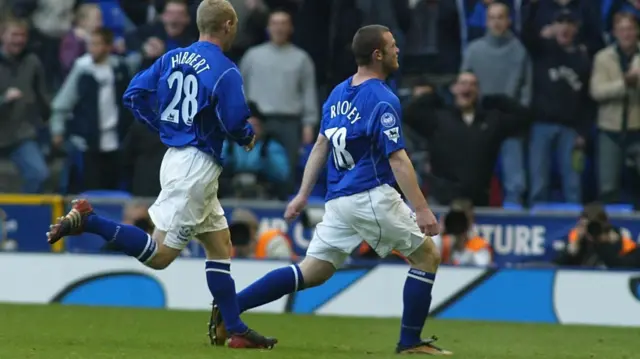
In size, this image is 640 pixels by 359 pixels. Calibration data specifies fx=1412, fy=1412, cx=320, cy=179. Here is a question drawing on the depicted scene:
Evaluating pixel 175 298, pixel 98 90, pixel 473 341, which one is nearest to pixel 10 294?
pixel 175 298

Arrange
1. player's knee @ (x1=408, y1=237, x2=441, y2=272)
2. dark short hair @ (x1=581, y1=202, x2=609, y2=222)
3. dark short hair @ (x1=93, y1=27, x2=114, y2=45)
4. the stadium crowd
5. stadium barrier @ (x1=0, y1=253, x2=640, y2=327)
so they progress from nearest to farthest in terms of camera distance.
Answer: player's knee @ (x1=408, y1=237, x2=441, y2=272) < stadium barrier @ (x1=0, y1=253, x2=640, y2=327) < dark short hair @ (x1=581, y1=202, x2=609, y2=222) < the stadium crowd < dark short hair @ (x1=93, y1=27, x2=114, y2=45)

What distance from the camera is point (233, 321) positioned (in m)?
9.12

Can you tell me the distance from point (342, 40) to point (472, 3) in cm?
156

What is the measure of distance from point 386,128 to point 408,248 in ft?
2.74

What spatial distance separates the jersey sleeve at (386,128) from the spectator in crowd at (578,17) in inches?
296

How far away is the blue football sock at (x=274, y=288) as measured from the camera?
30.8 ft

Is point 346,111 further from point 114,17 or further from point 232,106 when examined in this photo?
point 114,17

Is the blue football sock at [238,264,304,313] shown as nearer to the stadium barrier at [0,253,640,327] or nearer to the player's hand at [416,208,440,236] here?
the player's hand at [416,208,440,236]

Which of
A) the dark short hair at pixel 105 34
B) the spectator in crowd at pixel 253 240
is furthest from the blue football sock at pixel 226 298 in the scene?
the dark short hair at pixel 105 34

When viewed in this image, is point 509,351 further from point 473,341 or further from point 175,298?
point 175,298

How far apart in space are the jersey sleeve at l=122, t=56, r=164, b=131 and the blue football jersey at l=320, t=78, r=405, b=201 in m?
1.14

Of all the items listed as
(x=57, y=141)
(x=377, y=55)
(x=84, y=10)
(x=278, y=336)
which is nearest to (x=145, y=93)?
(x=377, y=55)

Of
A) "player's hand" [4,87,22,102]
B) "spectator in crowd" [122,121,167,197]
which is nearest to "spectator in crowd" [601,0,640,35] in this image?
"spectator in crowd" [122,121,167,197]

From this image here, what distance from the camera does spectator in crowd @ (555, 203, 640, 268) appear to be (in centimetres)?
1384
